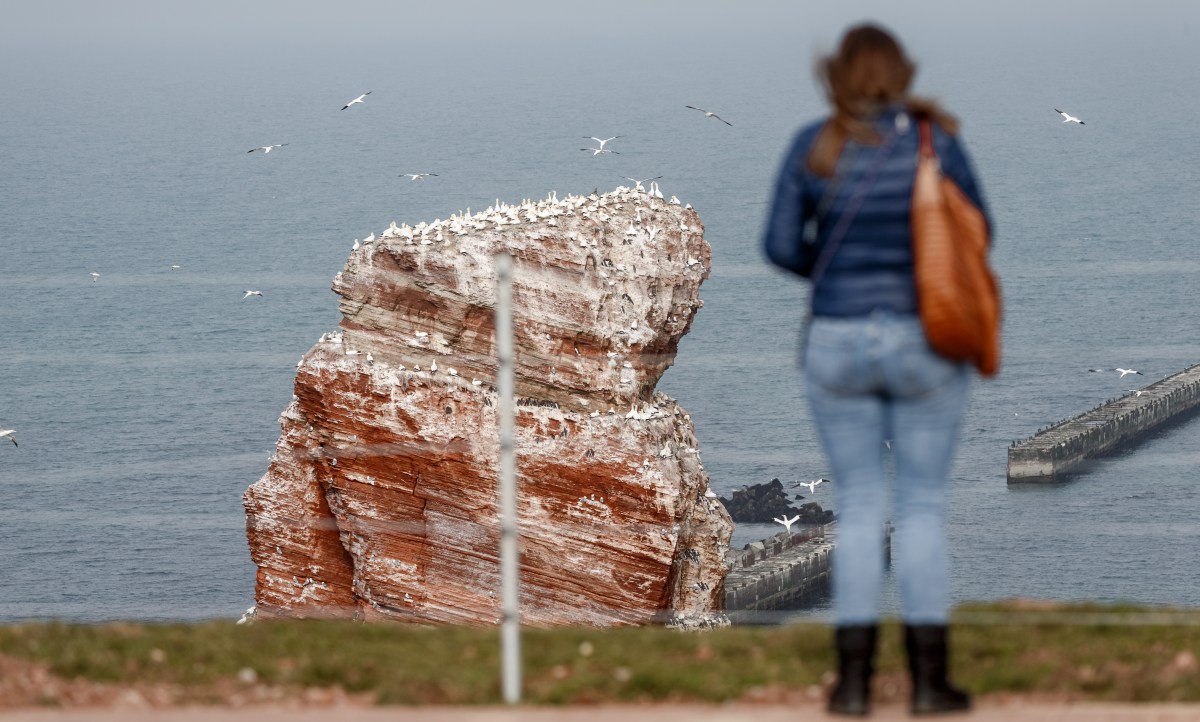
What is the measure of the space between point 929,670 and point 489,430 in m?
20.8

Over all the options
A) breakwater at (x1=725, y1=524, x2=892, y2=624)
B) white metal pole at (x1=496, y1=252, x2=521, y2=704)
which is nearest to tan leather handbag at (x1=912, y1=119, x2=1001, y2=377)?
white metal pole at (x1=496, y1=252, x2=521, y2=704)

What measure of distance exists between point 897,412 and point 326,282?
399 ft

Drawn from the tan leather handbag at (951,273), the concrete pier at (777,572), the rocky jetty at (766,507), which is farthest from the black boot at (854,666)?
the rocky jetty at (766,507)

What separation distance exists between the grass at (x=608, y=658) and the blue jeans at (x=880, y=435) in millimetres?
721

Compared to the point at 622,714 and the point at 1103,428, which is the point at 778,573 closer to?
the point at 1103,428

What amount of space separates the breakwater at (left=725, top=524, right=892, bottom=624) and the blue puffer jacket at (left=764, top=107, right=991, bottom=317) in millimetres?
60622

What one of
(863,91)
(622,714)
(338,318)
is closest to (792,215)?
(863,91)

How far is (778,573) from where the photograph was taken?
Answer: 69.9m

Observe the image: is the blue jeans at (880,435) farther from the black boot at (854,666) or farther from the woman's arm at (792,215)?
the woman's arm at (792,215)

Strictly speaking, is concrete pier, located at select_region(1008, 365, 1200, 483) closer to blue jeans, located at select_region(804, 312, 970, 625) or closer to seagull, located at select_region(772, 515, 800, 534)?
seagull, located at select_region(772, 515, 800, 534)

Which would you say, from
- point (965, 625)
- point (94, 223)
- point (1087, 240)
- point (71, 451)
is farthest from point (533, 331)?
point (94, 223)

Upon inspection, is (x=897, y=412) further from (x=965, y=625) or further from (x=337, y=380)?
(x=337, y=380)

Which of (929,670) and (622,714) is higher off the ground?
(929,670)

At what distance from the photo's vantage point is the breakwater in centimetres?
6794
